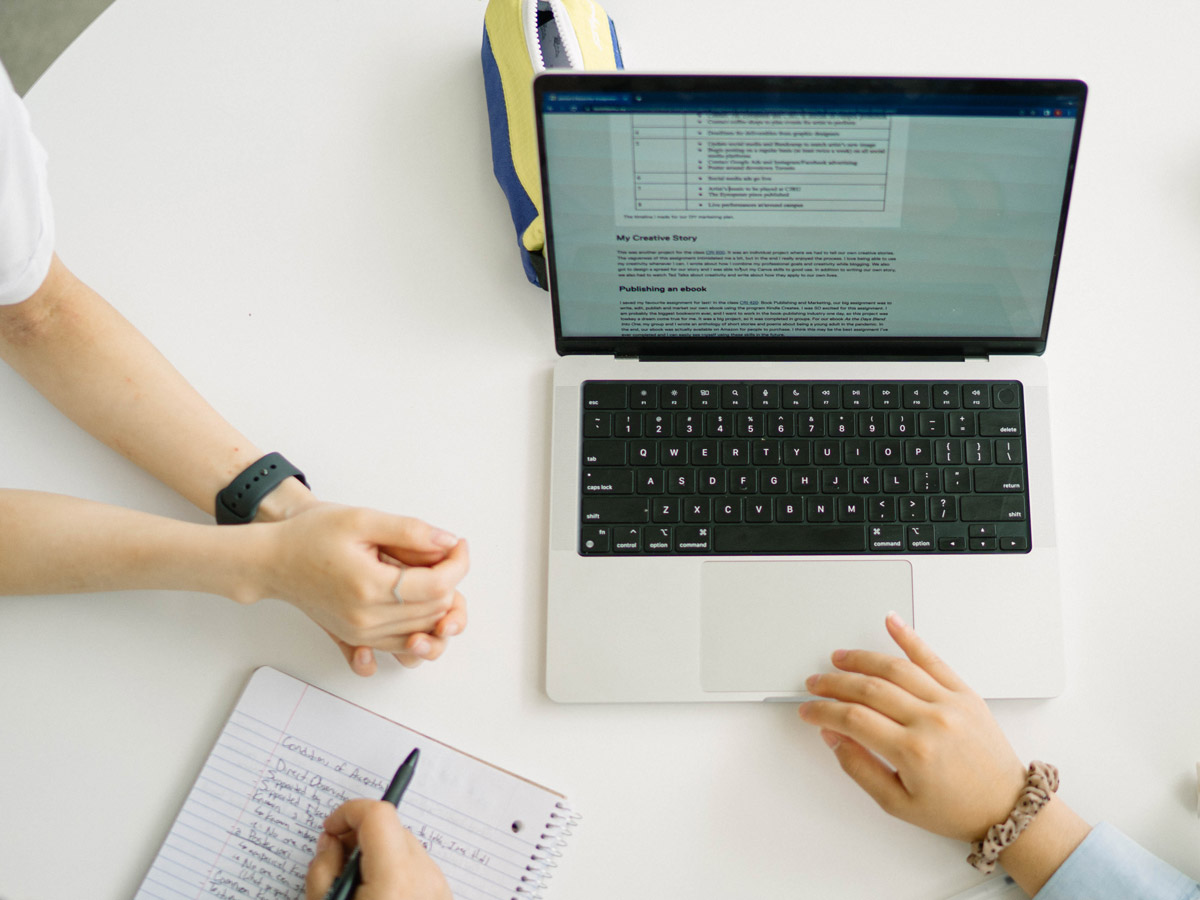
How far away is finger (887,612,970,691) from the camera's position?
61 centimetres

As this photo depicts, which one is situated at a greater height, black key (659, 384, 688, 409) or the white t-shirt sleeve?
the white t-shirt sleeve

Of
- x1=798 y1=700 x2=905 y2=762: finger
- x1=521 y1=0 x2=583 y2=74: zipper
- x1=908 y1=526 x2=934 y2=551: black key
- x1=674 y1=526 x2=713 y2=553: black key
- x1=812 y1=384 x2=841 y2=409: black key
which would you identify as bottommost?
x1=798 y1=700 x2=905 y2=762: finger

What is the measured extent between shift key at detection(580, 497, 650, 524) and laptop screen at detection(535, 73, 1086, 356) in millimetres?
124

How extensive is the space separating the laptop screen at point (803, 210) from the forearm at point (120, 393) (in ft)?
0.96

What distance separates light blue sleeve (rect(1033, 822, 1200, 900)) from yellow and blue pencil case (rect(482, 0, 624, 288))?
579 millimetres

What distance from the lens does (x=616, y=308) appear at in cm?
66

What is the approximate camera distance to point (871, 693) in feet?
1.95

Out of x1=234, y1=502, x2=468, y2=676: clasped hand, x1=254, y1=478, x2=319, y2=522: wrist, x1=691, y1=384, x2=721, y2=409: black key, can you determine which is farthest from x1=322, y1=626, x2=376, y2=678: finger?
x1=691, y1=384, x2=721, y2=409: black key

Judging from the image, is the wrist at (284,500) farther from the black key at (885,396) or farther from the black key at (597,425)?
the black key at (885,396)

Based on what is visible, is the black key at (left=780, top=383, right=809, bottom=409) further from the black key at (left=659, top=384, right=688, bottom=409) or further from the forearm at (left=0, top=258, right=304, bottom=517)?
the forearm at (left=0, top=258, right=304, bottom=517)

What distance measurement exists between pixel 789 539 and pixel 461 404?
287mm

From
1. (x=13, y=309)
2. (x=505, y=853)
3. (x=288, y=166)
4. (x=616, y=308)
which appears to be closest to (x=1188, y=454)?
(x=616, y=308)

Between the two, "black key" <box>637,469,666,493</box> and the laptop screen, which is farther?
"black key" <box>637,469,666,493</box>

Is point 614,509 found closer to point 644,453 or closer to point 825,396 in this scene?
point 644,453
